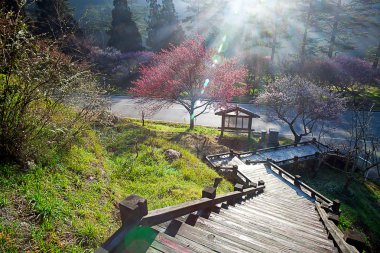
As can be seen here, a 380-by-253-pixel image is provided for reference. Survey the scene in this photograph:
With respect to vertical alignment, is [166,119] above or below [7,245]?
below

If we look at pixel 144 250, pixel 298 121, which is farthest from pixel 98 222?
pixel 298 121

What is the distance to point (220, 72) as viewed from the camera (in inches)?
731

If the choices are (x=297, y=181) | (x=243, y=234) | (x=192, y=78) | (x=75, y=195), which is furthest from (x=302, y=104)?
(x=75, y=195)

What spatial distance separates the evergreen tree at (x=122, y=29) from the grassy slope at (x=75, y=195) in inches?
1406

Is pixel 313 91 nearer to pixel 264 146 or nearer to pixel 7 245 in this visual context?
pixel 264 146

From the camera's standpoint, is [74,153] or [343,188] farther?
[343,188]

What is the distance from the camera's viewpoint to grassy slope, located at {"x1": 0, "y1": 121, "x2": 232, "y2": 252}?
350cm

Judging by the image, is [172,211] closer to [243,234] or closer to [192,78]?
[243,234]

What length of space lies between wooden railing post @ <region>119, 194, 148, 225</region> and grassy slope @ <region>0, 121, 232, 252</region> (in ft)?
5.11

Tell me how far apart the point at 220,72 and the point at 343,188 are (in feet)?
37.3

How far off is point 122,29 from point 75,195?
41.6 meters

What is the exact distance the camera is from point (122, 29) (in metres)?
40.9

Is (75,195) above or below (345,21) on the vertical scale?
below

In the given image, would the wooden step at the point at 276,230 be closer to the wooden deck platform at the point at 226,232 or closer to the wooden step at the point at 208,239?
the wooden deck platform at the point at 226,232
